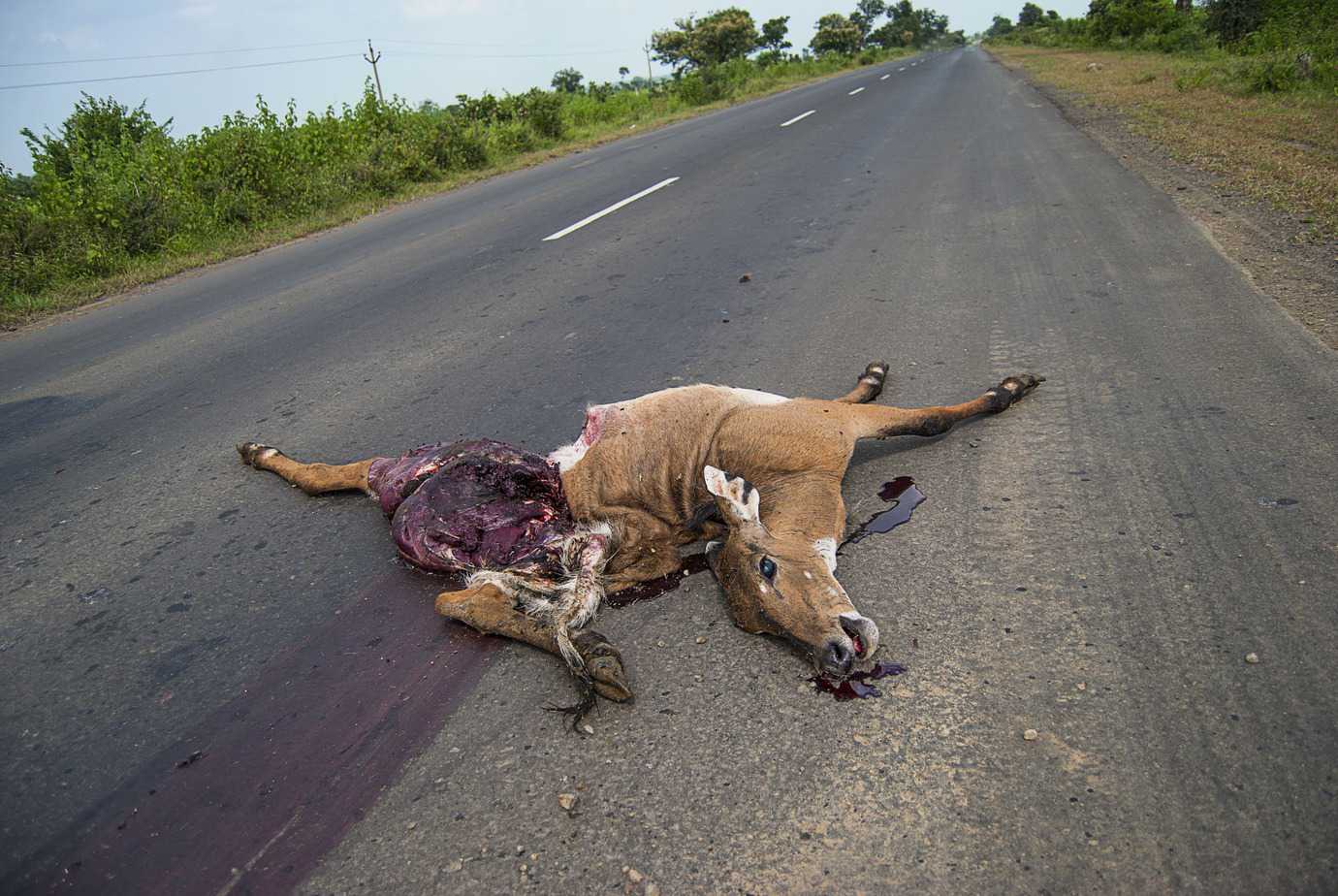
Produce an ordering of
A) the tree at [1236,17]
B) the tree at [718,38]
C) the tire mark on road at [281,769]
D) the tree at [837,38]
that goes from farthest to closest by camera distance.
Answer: the tree at [837,38] < the tree at [718,38] < the tree at [1236,17] < the tire mark on road at [281,769]

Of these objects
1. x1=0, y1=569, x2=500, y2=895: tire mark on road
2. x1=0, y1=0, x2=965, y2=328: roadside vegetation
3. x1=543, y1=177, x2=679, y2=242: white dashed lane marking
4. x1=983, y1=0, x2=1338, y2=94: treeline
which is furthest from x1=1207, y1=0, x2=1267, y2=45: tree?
x1=0, y1=569, x2=500, y2=895: tire mark on road

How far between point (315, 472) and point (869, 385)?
2.91 metres

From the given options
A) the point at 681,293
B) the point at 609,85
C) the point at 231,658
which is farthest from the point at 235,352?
the point at 609,85

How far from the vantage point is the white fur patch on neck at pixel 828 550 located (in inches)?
115

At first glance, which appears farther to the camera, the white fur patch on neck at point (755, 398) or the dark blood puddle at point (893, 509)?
the white fur patch on neck at point (755, 398)

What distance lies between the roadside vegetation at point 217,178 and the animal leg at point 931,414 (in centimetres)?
958

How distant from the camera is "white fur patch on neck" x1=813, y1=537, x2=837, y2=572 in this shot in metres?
2.93

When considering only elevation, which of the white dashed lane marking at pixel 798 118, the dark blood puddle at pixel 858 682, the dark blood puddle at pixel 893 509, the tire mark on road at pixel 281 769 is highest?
the white dashed lane marking at pixel 798 118

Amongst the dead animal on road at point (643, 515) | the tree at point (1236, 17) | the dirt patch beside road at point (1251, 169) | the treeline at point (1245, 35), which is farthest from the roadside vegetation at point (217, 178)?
the tree at point (1236, 17)

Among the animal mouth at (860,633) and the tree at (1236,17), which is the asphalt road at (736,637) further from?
the tree at (1236,17)

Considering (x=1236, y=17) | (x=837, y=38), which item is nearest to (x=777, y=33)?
(x=837, y=38)

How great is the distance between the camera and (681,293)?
21.8 ft

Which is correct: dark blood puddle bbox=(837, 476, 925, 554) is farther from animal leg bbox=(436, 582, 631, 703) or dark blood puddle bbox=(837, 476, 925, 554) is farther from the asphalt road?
animal leg bbox=(436, 582, 631, 703)

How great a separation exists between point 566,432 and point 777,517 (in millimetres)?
1707
